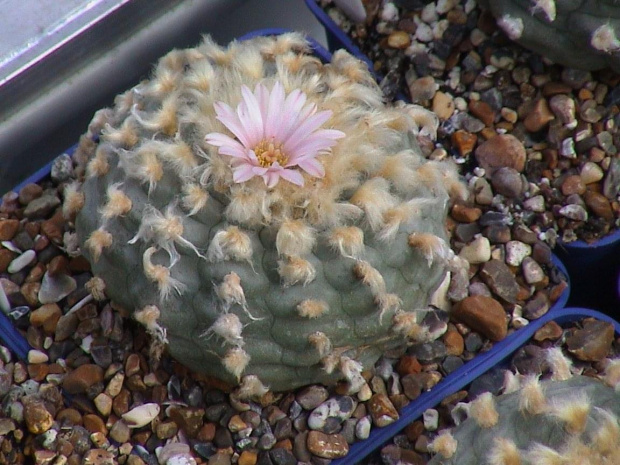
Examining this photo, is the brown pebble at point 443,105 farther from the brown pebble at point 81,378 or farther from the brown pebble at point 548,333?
the brown pebble at point 81,378

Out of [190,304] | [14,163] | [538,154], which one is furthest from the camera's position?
[14,163]

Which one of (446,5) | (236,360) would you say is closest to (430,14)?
(446,5)

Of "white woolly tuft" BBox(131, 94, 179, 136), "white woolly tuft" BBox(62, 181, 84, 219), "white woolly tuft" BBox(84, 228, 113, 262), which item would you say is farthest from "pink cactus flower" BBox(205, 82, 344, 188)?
"white woolly tuft" BBox(62, 181, 84, 219)

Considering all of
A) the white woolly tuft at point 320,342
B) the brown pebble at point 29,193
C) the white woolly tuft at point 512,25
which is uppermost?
the white woolly tuft at point 512,25

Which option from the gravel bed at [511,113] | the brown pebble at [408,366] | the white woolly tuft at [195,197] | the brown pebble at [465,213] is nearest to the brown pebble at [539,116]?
the gravel bed at [511,113]

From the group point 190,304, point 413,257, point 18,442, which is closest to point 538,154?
point 413,257

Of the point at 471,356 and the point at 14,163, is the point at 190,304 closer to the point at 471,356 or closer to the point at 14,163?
the point at 471,356
